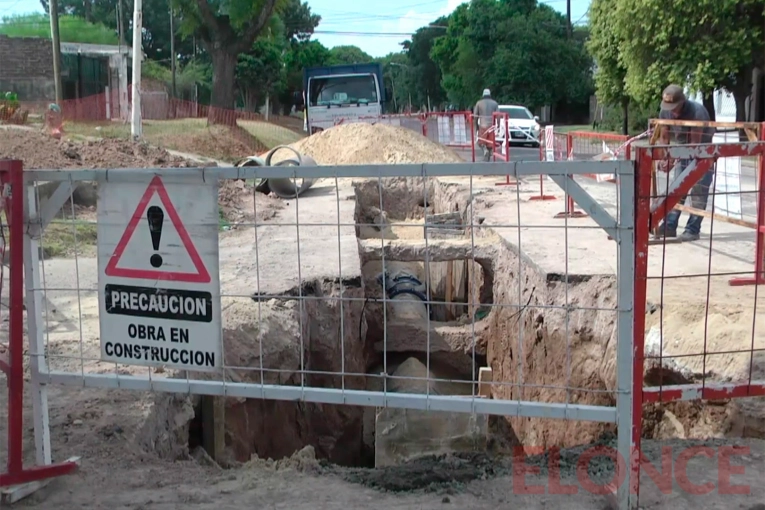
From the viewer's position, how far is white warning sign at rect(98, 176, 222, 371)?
11.2 ft

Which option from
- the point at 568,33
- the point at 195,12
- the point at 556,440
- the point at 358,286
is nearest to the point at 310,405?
the point at 358,286

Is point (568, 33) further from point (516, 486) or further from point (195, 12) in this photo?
point (516, 486)

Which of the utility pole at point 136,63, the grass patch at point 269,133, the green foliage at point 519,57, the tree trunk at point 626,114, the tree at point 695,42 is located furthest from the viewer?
the green foliage at point 519,57

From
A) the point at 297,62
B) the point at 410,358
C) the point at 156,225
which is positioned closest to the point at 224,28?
Answer: the point at 410,358

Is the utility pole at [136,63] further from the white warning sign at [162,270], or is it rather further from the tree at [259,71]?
the tree at [259,71]

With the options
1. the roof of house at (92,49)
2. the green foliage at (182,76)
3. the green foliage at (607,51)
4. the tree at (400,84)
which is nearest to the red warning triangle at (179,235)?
the green foliage at (607,51)

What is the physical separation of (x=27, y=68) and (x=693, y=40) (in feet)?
86.7

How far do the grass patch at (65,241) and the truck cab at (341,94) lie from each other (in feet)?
46.4

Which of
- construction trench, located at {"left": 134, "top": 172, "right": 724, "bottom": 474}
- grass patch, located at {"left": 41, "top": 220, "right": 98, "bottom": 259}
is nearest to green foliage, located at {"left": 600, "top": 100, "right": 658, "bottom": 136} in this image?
construction trench, located at {"left": 134, "top": 172, "right": 724, "bottom": 474}

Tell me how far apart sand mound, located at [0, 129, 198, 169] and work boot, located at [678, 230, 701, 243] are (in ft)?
28.6

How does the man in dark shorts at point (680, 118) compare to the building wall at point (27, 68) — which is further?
the building wall at point (27, 68)

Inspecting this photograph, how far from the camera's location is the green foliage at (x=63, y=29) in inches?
1583

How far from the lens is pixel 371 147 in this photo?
18.0 metres

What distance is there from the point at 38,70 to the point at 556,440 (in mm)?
32792
